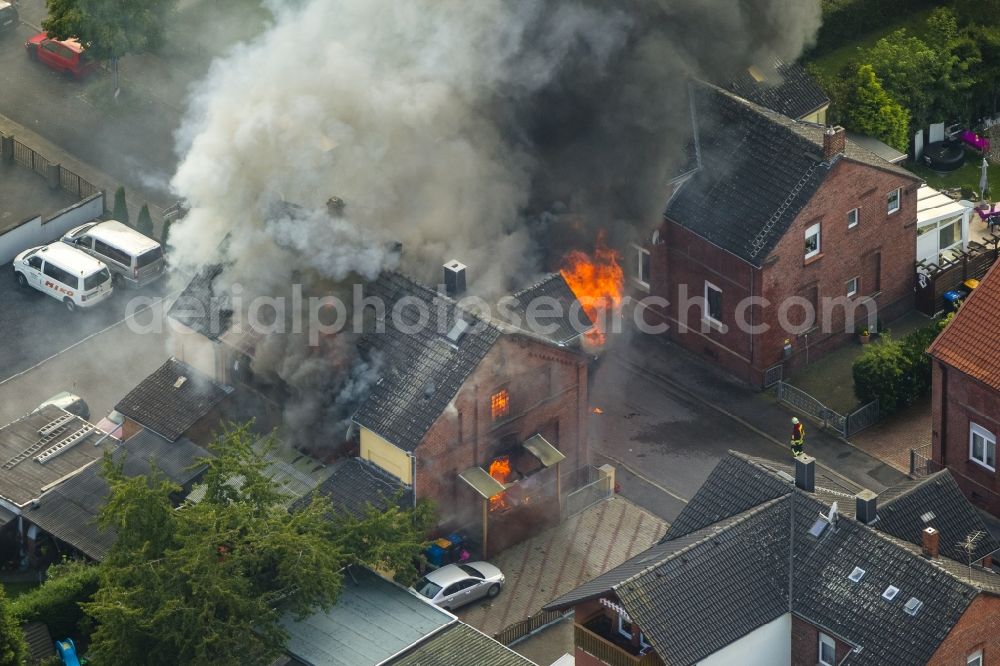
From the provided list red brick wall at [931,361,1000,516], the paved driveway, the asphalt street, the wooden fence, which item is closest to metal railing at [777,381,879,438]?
red brick wall at [931,361,1000,516]

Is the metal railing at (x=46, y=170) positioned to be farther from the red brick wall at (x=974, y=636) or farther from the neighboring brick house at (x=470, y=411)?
the red brick wall at (x=974, y=636)

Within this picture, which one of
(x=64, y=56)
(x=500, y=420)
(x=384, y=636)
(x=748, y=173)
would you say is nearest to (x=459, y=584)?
(x=384, y=636)

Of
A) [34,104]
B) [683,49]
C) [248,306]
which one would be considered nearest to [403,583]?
[248,306]

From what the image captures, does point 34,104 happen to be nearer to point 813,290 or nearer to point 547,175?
point 547,175

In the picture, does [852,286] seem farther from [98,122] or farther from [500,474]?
[98,122]

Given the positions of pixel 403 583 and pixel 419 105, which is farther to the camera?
pixel 419 105

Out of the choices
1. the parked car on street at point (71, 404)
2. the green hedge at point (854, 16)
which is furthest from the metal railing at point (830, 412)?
the parked car on street at point (71, 404)

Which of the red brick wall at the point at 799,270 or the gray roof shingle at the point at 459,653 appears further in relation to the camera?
the red brick wall at the point at 799,270

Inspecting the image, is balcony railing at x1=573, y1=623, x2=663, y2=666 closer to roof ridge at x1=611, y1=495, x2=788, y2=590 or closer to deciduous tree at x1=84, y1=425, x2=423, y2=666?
roof ridge at x1=611, y1=495, x2=788, y2=590
